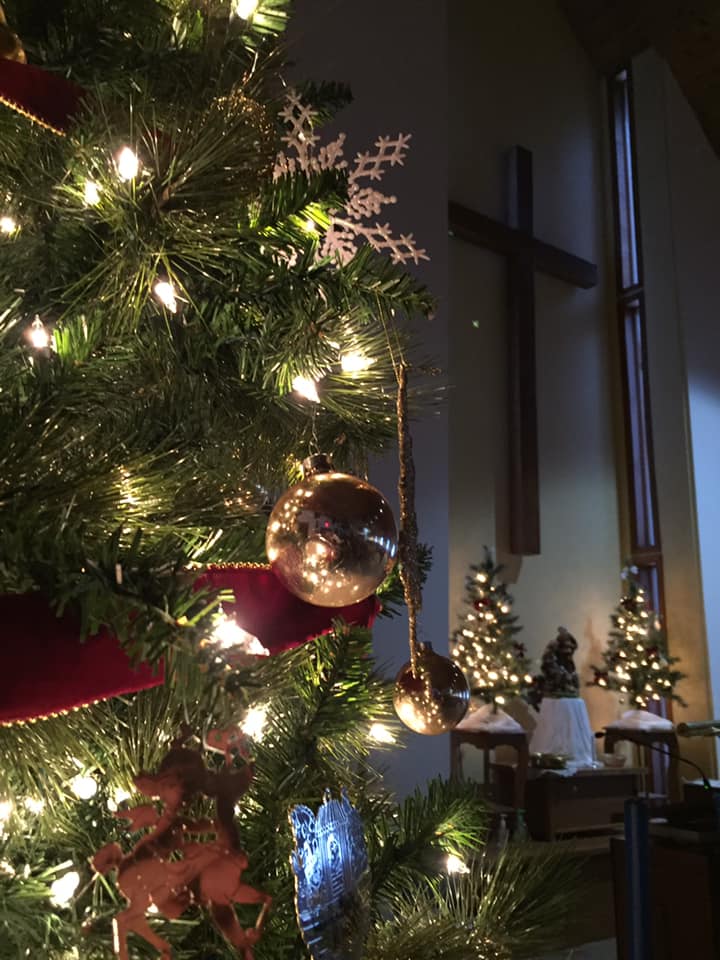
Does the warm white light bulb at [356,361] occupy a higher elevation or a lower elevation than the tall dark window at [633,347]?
lower

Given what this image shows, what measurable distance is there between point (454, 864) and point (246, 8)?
85 centimetres

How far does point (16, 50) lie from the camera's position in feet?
2.21

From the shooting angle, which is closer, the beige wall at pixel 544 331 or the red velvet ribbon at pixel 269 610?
the red velvet ribbon at pixel 269 610

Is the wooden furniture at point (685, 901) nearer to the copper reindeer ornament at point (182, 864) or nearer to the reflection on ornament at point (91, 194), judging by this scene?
the copper reindeer ornament at point (182, 864)

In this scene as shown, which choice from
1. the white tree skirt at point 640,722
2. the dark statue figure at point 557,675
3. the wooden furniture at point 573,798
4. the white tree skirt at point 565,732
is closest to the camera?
the wooden furniture at point 573,798

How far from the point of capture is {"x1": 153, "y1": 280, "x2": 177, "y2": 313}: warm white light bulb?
29.1 inches

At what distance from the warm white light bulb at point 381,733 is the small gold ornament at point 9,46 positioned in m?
0.66

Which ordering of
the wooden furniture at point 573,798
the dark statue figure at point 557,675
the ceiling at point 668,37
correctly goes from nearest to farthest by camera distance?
the wooden furniture at point 573,798
the dark statue figure at point 557,675
the ceiling at point 668,37

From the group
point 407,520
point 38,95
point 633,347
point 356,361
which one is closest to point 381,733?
point 407,520

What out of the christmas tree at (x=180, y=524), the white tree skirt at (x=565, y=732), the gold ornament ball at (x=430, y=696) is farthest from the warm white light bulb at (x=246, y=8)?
the white tree skirt at (x=565, y=732)

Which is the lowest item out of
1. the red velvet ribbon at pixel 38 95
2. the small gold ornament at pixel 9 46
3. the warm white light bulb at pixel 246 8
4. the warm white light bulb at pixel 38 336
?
the warm white light bulb at pixel 38 336

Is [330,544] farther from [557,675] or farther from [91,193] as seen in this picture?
[557,675]

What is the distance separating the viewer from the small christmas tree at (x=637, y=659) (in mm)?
5020

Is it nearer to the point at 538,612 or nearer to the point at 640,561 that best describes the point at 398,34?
the point at 538,612
